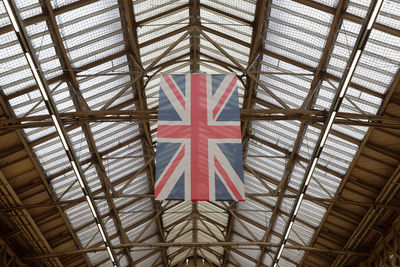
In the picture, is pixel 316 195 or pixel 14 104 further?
pixel 316 195

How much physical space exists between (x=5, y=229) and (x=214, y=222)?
→ 13.7 meters

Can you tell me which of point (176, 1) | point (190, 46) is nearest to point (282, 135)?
point (190, 46)

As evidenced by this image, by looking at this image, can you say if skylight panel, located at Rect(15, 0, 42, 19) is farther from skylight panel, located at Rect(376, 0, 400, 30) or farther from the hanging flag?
skylight panel, located at Rect(376, 0, 400, 30)

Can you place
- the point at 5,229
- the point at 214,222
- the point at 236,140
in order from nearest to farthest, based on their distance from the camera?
the point at 236,140 → the point at 5,229 → the point at 214,222

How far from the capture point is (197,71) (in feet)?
63.3

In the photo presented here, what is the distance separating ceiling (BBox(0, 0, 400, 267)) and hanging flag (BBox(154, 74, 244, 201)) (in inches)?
135

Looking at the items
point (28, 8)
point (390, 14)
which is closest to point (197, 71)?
Answer: point (28, 8)

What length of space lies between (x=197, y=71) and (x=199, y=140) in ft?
30.8

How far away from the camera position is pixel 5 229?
20828 millimetres

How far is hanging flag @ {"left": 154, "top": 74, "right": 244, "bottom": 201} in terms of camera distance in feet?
32.1

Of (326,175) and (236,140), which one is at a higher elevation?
(326,175)

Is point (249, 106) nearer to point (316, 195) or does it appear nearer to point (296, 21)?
point (296, 21)

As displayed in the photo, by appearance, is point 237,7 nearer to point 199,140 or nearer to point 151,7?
point 151,7

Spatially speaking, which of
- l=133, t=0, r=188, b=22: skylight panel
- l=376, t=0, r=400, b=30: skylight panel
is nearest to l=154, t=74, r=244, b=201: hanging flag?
l=133, t=0, r=188, b=22: skylight panel
